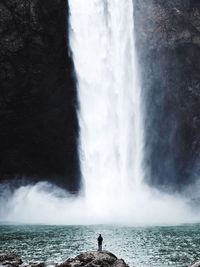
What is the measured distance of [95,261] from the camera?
20.4 metres

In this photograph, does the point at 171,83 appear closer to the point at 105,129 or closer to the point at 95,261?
the point at 105,129

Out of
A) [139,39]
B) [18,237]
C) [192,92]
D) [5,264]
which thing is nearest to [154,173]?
[192,92]

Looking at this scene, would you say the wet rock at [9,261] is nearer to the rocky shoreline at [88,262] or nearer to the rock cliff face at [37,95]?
the rocky shoreline at [88,262]

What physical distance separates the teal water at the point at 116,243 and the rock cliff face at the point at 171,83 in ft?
42.1

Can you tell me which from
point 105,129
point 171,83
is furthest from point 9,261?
point 171,83

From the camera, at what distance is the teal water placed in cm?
2344

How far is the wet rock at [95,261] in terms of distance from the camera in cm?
2009

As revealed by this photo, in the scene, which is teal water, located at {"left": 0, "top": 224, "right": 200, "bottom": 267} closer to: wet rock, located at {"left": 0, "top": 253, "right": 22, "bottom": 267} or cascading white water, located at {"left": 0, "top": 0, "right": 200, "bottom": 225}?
wet rock, located at {"left": 0, "top": 253, "right": 22, "bottom": 267}

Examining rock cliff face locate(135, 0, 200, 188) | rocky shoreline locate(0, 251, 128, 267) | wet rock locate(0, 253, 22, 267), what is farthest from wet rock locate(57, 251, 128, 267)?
rock cliff face locate(135, 0, 200, 188)

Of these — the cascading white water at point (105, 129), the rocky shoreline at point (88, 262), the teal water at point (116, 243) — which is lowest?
the rocky shoreline at point (88, 262)

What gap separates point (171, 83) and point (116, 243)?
23.1 m

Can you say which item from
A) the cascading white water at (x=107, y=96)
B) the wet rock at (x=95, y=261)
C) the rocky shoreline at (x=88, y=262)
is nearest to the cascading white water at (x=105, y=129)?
the cascading white water at (x=107, y=96)

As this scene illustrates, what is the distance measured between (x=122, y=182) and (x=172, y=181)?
6.38m

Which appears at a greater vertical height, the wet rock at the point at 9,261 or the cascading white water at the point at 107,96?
the cascading white water at the point at 107,96
